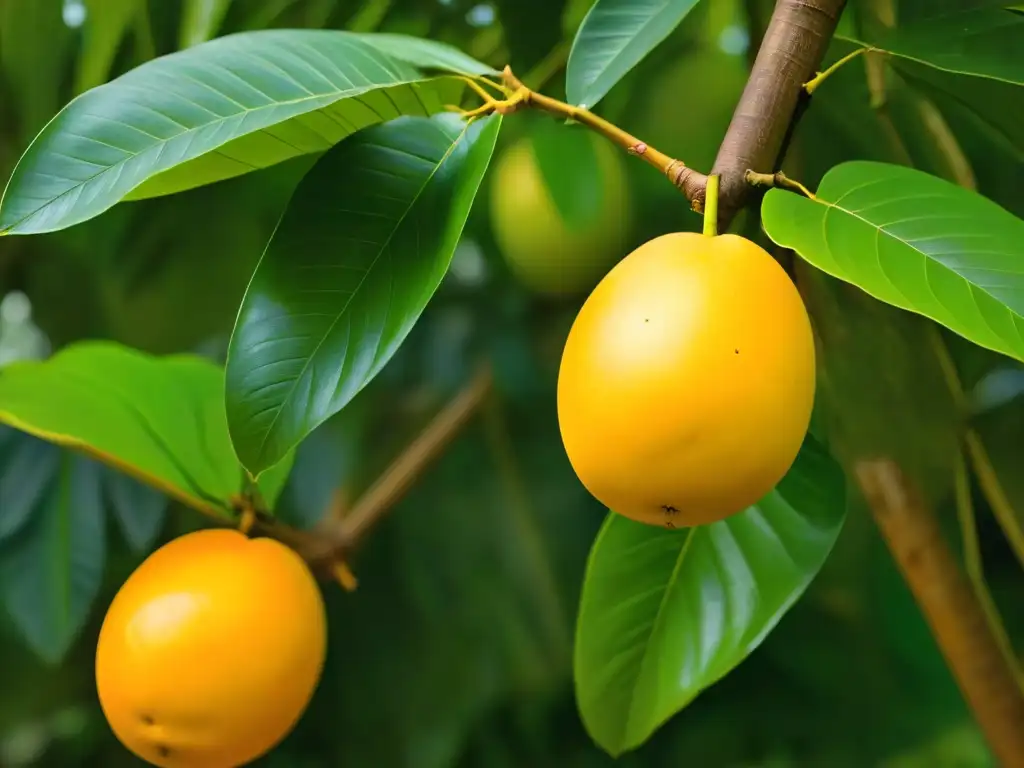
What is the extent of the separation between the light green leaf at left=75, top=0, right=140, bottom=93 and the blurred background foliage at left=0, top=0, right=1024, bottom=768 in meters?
0.03

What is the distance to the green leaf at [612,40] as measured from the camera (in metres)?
0.29

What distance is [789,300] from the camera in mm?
242

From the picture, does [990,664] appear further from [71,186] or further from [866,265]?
[71,186]

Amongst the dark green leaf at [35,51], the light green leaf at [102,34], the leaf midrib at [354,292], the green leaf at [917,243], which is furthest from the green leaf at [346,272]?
the dark green leaf at [35,51]

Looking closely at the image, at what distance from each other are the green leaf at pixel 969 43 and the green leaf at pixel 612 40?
0.29 ft

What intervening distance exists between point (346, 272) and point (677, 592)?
199 millimetres

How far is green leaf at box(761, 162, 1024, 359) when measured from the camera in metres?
0.23

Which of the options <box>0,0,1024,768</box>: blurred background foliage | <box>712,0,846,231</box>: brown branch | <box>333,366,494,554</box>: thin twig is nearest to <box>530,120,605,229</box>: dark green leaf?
<box>0,0,1024,768</box>: blurred background foliage

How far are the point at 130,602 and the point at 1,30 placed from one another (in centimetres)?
37

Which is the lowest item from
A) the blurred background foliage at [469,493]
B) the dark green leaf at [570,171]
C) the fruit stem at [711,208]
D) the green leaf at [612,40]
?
the blurred background foliage at [469,493]

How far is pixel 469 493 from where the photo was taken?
0.85 metres

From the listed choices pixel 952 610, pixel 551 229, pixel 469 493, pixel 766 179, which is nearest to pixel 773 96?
pixel 766 179

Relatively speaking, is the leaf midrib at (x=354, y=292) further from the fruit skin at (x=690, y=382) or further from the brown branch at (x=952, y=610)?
the brown branch at (x=952, y=610)

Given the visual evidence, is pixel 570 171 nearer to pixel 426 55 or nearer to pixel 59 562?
pixel 426 55
